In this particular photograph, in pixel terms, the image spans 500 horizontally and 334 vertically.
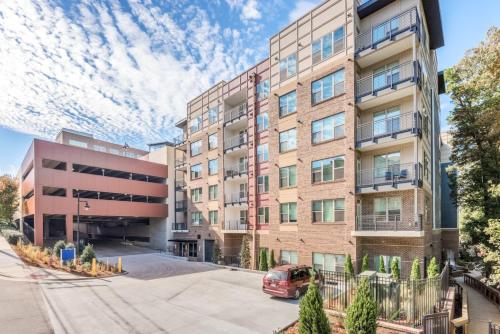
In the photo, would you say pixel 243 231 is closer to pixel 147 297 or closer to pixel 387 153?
pixel 147 297

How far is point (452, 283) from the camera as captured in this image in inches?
767

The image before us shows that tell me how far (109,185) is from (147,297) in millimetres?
24446

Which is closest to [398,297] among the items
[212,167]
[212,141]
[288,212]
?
[288,212]

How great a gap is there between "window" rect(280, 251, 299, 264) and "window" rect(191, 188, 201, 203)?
1426 centimetres

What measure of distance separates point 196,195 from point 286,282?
21621 mm

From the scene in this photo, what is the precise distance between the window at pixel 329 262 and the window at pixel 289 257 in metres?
1.85

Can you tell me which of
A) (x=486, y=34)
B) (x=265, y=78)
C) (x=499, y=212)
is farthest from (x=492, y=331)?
(x=265, y=78)

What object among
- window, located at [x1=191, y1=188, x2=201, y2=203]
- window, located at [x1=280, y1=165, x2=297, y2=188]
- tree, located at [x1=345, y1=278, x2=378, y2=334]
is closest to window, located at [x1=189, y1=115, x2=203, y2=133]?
window, located at [x1=191, y1=188, x2=201, y2=203]

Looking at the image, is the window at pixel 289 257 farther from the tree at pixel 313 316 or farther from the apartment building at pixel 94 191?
the apartment building at pixel 94 191

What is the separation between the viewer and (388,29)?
19.4 metres

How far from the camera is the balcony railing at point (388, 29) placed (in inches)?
703

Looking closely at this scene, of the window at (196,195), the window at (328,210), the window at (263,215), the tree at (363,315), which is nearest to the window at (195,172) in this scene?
the window at (196,195)

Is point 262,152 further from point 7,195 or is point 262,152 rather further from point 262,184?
point 7,195

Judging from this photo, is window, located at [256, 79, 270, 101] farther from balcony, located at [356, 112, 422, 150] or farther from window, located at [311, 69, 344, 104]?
balcony, located at [356, 112, 422, 150]
